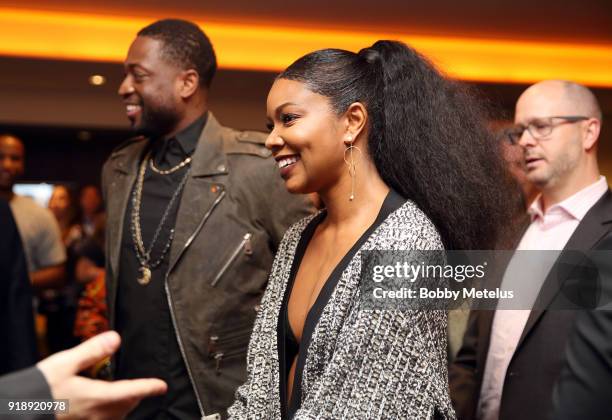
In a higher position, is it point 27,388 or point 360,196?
point 360,196

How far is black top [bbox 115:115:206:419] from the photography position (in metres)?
2.41

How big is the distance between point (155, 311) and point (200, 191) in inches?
15.4

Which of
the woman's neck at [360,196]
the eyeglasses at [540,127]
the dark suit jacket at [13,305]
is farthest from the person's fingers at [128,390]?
the eyeglasses at [540,127]

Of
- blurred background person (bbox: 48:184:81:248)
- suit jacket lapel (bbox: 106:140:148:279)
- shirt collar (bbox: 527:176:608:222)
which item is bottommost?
blurred background person (bbox: 48:184:81:248)

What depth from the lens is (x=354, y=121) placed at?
184cm

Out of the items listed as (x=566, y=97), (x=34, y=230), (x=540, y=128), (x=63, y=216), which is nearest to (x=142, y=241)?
(x=540, y=128)

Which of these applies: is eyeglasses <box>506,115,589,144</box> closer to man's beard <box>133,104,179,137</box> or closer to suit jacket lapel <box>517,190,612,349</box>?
suit jacket lapel <box>517,190,612,349</box>

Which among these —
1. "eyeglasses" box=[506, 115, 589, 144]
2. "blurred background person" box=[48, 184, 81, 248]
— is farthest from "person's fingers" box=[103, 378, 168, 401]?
"blurred background person" box=[48, 184, 81, 248]

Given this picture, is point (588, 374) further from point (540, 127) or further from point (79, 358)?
point (540, 127)

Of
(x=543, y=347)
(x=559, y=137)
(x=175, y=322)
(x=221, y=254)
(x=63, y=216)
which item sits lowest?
(x=63, y=216)

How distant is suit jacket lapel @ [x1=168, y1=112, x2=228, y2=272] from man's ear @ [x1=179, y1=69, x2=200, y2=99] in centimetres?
16

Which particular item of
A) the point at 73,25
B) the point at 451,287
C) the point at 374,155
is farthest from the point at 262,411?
the point at 73,25

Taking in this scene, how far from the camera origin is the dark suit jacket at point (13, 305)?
2.07 meters

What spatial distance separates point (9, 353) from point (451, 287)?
1128mm
